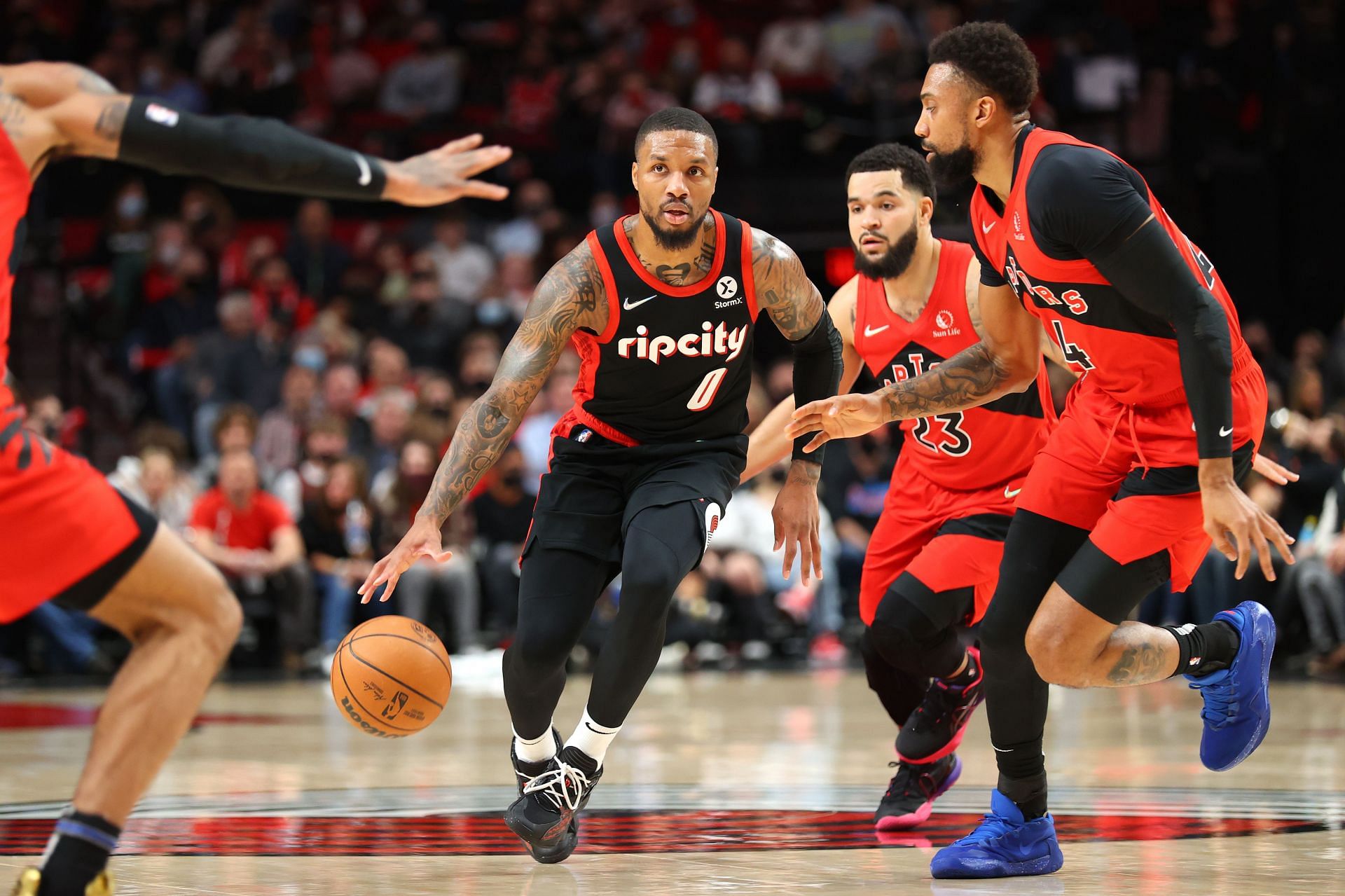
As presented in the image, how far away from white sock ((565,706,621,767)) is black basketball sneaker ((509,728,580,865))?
0.07 m

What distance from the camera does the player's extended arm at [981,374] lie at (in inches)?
198

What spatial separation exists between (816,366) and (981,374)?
0.63 m

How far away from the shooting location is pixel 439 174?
168 inches

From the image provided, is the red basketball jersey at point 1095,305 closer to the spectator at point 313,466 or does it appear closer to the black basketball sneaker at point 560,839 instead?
the black basketball sneaker at point 560,839

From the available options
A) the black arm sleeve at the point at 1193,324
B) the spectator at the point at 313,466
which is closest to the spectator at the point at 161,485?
the spectator at the point at 313,466

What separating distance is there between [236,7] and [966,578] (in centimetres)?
1532

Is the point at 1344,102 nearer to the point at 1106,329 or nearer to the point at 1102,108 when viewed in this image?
the point at 1102,108

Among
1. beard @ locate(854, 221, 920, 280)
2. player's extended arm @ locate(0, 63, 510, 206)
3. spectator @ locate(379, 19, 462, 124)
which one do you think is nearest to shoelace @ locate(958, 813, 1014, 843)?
beard @ locate(854, 221, 920, 280)

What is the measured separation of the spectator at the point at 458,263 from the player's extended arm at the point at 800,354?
32.3 ft

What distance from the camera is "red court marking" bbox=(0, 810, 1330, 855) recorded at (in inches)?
196

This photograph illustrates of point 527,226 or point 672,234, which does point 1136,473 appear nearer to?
point 672,234

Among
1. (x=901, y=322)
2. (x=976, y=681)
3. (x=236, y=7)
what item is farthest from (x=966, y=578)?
(x=236, y=7)

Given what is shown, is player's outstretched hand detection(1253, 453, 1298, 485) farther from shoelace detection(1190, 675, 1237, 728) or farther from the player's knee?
the player's knee

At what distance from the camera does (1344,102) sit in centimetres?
1488
